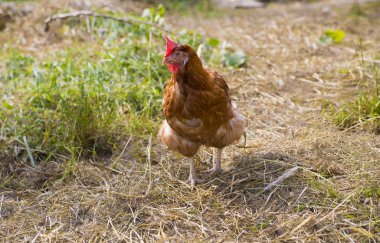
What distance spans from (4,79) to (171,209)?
10.4 ft

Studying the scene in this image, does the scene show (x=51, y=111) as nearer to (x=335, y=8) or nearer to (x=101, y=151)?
(x=101, y=151)

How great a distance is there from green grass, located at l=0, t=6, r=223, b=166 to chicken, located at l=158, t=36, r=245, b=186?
2.91ft

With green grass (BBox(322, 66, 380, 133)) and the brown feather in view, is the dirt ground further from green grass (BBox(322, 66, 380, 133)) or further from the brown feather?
the brown feather

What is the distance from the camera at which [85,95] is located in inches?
162

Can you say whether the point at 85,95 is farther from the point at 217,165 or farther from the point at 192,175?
the point at 217,165

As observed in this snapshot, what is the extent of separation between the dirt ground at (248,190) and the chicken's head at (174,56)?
1005 mm

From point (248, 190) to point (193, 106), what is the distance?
80cm

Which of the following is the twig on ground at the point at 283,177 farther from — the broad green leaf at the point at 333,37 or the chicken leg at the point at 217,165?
the broad green leaf at the point at 333,37

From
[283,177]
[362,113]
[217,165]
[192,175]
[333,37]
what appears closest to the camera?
[283,177]

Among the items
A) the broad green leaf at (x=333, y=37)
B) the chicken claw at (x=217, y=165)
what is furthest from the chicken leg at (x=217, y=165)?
the broad green leaf at (x=333, y=37)

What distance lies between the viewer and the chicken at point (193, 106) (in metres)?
3.24

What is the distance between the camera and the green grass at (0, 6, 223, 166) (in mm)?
4066

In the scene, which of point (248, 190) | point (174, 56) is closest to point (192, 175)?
point (248, 190)

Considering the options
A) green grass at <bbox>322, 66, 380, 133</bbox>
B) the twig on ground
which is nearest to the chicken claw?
the twig on ground
